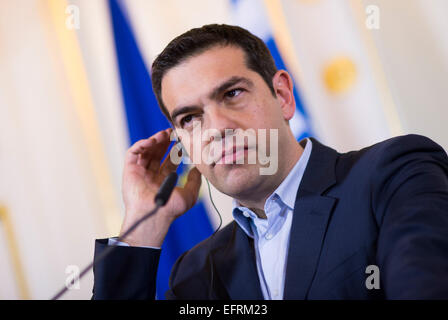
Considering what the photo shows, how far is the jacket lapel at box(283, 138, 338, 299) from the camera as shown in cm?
102

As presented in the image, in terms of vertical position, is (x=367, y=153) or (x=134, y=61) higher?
(x=134, y=61)

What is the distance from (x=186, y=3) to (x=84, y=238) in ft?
3.57

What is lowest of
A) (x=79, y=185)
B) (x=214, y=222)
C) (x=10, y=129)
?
(x=214, y=222)

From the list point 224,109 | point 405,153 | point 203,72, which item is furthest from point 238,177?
point 405,153

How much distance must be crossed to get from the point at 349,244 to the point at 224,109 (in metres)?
0.49

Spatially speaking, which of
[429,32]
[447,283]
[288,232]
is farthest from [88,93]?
[447,283]

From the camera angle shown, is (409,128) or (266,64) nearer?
(266,64)

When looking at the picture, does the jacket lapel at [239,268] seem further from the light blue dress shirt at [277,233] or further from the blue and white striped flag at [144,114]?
the blue and white striped flag at [144,114]

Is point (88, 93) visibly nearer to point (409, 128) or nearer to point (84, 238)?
point (84, 238)

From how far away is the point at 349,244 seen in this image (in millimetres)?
1025

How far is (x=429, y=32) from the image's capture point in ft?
4.78

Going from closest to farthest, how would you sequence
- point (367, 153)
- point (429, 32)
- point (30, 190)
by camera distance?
point (367, 153) → point (429, 32) → point (30, 190)

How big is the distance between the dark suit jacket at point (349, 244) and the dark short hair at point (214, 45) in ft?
1.02

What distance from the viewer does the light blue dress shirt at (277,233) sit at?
3.88 feet
